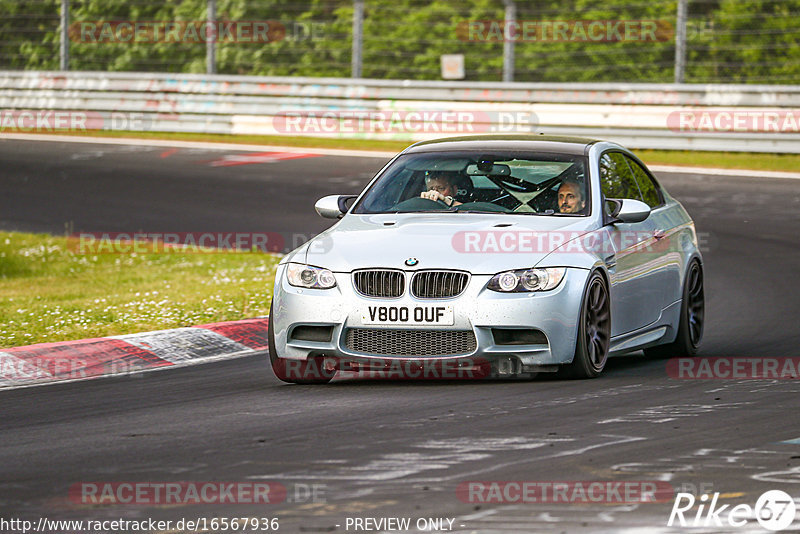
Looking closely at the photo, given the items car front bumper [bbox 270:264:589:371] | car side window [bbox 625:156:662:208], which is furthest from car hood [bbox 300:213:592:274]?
car side window [bbox 625:156:662:208]

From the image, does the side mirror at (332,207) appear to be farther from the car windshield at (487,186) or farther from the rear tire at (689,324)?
the rear tire at (689,324)

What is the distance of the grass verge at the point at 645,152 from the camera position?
22.4m

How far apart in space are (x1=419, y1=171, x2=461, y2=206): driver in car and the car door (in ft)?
3.12

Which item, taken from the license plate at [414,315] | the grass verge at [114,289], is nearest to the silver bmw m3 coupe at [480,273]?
the license plate at [414,315]

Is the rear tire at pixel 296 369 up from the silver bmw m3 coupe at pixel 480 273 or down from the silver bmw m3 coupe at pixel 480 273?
Answer: down

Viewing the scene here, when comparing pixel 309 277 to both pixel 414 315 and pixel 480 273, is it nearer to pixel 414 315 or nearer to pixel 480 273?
pixel 414 315

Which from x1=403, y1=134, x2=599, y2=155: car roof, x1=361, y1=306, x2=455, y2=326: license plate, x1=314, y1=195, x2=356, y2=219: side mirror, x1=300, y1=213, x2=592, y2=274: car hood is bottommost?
x1=361, y1=306, x2=455, y2=326: license plate

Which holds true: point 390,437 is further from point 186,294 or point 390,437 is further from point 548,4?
point 548,4

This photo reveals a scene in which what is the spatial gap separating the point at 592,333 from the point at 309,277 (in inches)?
65.7

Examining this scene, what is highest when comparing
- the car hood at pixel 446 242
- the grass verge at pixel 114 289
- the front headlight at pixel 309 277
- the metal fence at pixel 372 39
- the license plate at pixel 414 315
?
the metal fence at pixel 372 39

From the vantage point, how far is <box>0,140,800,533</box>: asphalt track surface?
5.64 m

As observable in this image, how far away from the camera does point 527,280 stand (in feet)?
27.6

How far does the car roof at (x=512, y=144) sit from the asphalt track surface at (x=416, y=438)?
1459mm

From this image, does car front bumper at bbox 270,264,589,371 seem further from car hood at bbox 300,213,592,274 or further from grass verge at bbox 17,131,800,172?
grass verge at bbox 17,131,800,172
